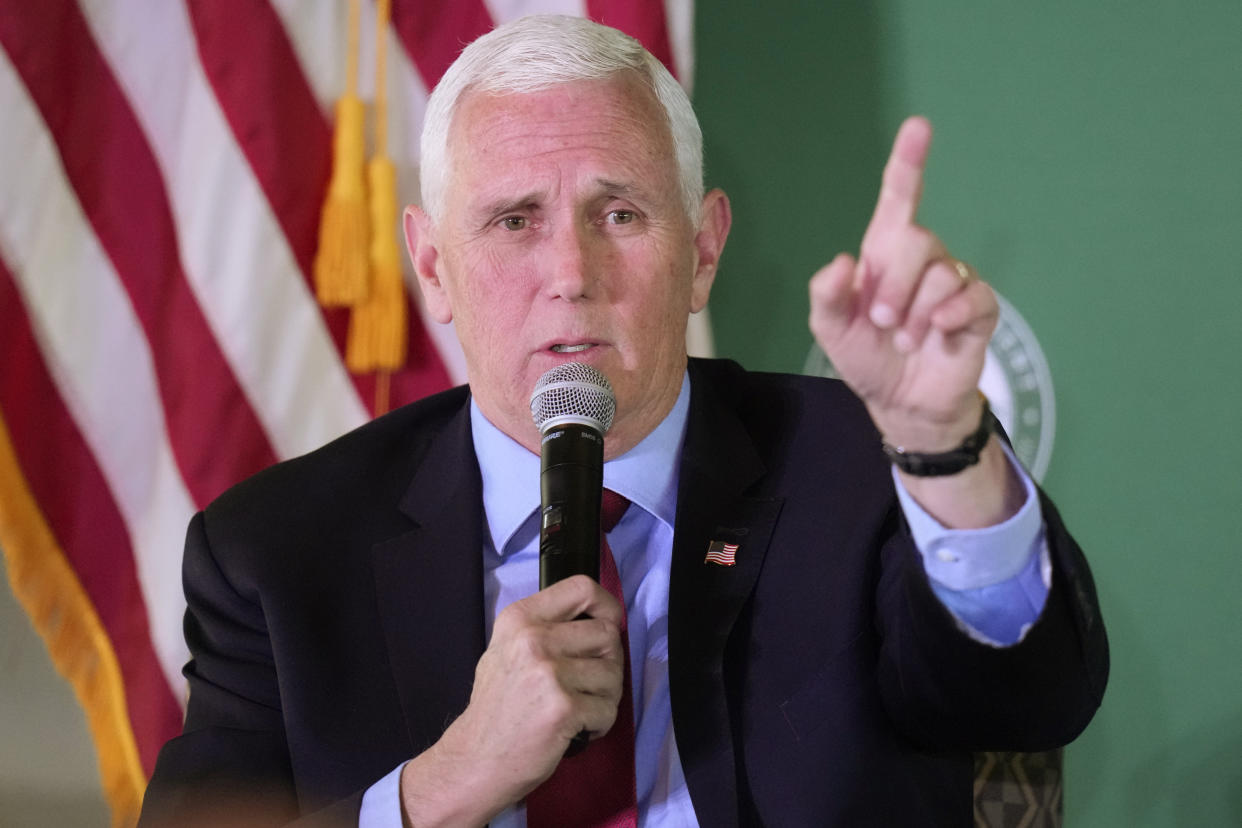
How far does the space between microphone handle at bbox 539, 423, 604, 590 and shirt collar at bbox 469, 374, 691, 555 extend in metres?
0.44

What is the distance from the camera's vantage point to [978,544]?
3.85ft

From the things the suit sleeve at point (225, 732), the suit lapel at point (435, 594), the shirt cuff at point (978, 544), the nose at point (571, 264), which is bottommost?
the suit sleeve at point (225, 732)

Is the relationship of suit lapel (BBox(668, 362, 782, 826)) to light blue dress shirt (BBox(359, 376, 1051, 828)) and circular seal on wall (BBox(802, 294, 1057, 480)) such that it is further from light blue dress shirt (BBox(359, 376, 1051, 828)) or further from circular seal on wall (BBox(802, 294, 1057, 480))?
circular seal on wall (BBox(802, 294, 1057, 480))

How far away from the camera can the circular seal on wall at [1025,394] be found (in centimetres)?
253

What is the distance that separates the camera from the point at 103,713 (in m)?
2.33

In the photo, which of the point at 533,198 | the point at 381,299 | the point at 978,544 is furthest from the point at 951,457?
the point at 381,299

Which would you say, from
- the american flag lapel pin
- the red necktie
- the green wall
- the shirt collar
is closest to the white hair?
the shirt collar

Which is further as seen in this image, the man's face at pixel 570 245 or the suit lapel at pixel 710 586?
the man's face at pixel 570 245

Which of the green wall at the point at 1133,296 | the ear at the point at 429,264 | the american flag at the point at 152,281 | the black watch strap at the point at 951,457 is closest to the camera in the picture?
the black watch strap at the point at 951,457

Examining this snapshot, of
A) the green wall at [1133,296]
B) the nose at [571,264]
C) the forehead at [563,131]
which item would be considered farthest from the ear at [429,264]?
the green wall at [1133,296]

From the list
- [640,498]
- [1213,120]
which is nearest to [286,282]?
[640,498]

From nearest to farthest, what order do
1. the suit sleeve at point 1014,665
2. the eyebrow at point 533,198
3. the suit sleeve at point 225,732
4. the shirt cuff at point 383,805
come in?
1. the suit sleeve at point 1014,665
2. the shirt cuff at point 383,805
3. the suit sleeve at point 225,732
4. the eyebrow at point 533,198

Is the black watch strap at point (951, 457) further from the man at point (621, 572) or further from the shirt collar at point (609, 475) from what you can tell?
the shirt collar at point (609, 475)

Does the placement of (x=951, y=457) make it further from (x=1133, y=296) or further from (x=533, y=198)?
(x=1133, y=296)
